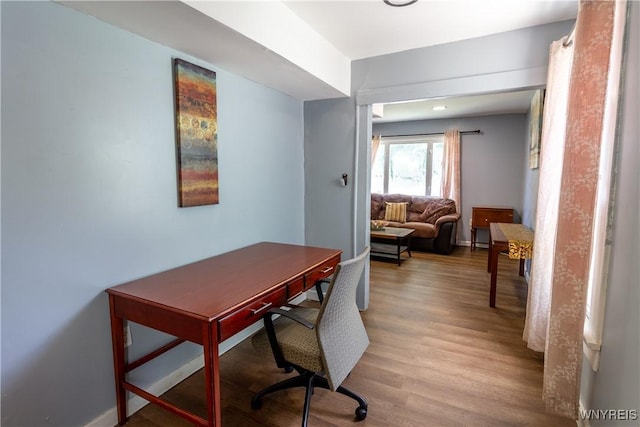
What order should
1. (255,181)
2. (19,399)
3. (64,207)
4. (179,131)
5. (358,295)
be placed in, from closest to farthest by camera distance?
(19,399) < (64,207) < (179,131) < (255,181) < (358,295)

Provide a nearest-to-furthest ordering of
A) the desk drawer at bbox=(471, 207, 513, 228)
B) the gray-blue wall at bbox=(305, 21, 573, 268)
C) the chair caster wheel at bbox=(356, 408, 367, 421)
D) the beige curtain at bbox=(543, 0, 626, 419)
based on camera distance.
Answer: the beige curtain at bbox=(543, 0, 626, 419) < the chair caster wheel at bbox=(356, 408, 367, 421) < the gray-blue wall at bbox=(305, 21, 573, 268) < the desk drawer at bbox=(471, 207, 513, 228)

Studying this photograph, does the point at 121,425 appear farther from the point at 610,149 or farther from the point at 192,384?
the point at 610,149

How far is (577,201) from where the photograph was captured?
4.92ft

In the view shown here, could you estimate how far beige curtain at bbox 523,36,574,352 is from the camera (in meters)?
1.98

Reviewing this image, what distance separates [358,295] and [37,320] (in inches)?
92.3

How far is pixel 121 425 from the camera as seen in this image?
163cm

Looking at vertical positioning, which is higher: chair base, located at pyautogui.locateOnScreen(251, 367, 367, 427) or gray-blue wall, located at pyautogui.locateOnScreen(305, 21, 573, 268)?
gray-blue wall, located at pyautogui.locateOnScreen(305, 21, 573, 268)

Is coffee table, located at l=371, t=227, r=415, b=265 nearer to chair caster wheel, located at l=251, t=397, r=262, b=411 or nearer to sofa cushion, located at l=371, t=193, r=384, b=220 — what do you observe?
sofa cushion, located at l=371, t=193, r=384, b=220

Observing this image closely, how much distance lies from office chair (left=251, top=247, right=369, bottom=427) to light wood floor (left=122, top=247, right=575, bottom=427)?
5.7 inches

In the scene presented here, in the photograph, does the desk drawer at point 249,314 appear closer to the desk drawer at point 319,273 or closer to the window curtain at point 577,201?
the desk drawer at point 319,273

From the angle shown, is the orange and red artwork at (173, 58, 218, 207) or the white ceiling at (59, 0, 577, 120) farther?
the orange and red artwork at (173, 58, 218, 207)

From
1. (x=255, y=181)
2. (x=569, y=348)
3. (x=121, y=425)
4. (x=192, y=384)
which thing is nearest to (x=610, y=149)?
(x=569, y=348)

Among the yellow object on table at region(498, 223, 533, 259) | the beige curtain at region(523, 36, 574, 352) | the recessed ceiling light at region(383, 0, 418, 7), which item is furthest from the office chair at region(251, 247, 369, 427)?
the yellow object on table at region(498, 223, 533, 259)

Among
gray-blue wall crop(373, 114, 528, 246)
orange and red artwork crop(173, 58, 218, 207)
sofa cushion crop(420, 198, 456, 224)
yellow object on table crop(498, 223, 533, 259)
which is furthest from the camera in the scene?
sofa cushion crop(420, 198, 456, 224)
